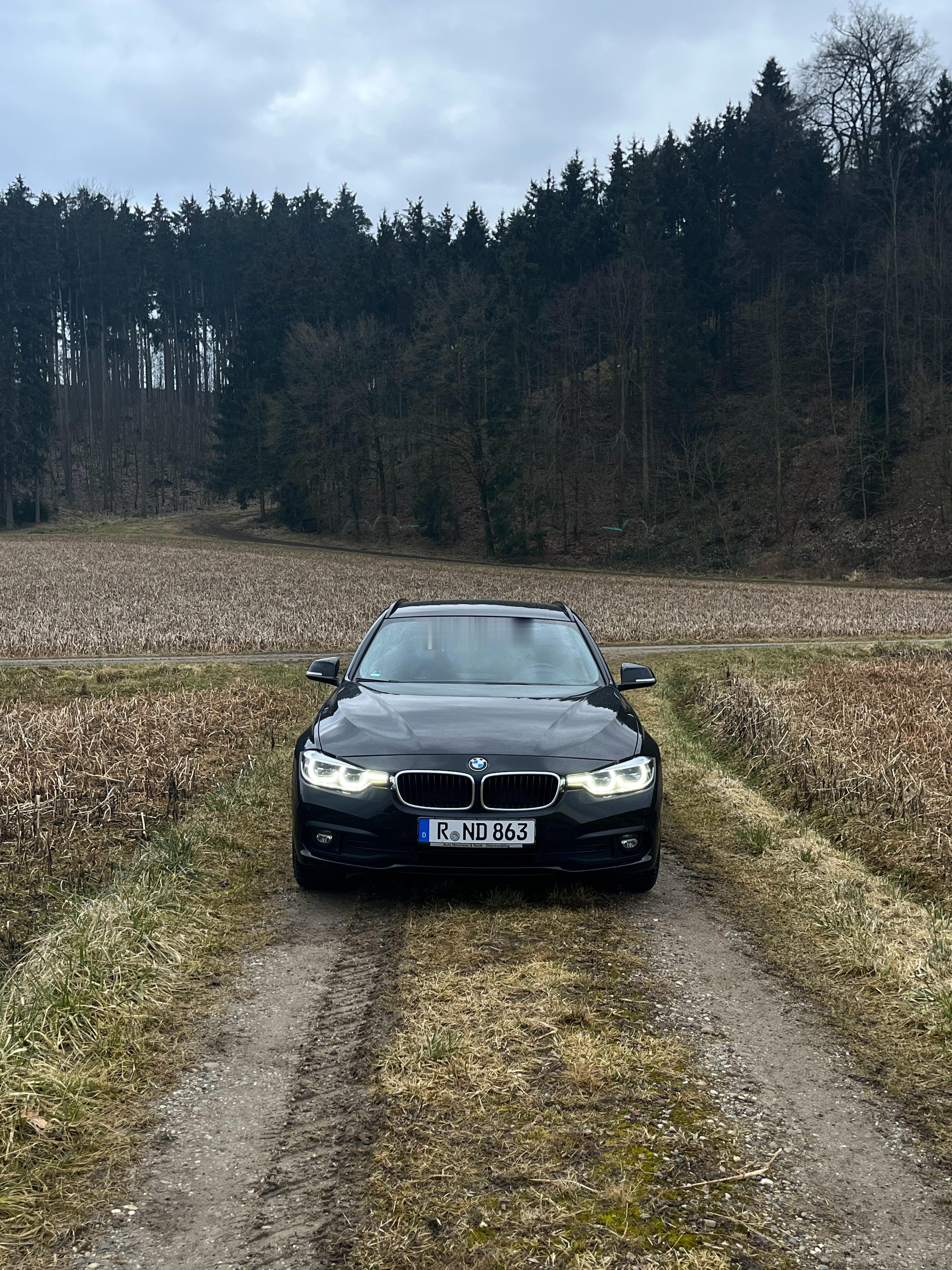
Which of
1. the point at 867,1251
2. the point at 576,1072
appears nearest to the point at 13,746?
the point at 576,1072

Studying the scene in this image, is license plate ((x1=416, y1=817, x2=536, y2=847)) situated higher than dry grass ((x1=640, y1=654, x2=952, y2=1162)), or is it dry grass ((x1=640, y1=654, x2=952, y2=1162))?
license plate ((x1=416, y1=817, x2=536, y2=847))

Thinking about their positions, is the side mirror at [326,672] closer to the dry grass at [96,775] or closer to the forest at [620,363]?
the dry grass at [96,775]

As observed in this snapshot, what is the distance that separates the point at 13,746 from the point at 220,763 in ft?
5.77

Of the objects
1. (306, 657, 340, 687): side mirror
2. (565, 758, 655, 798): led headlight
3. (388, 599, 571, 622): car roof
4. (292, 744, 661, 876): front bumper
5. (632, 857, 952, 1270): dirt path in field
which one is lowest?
(632, 857, 952, 1270): dirt path in field

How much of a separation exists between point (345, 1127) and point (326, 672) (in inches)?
162

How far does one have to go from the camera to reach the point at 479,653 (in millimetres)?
→ 7391

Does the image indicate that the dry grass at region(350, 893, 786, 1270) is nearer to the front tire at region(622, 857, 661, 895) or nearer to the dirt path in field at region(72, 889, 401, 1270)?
the dirt path in field at region(72, 889, 401, 1270)

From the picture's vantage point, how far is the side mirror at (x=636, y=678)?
285 inches

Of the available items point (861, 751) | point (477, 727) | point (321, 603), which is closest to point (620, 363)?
point (321, 603)

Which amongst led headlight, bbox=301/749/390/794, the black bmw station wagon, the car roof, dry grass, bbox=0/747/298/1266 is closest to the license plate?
the black bmw station wagon

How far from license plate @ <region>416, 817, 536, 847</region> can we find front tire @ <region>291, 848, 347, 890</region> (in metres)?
0.56

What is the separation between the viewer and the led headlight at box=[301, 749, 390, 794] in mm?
5742

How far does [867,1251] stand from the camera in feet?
9.45

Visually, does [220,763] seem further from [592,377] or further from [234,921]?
[592,377]
